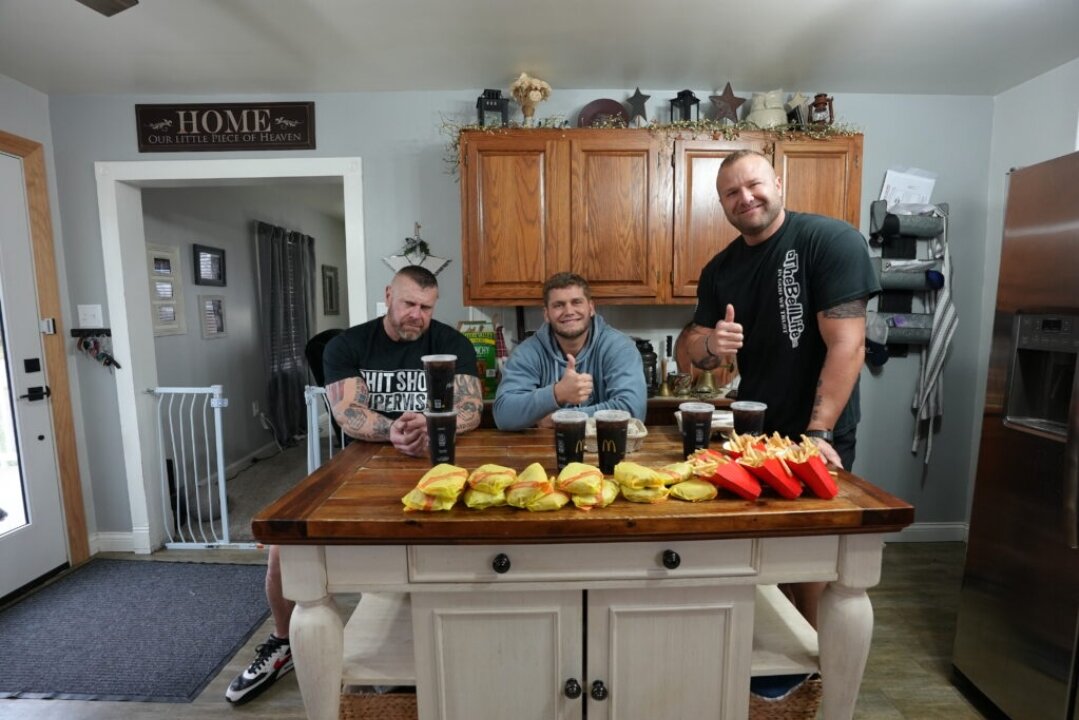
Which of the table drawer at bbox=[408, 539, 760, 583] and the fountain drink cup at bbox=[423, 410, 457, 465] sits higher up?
the fountain drink cup at bbox=[423, 410, 457, 465]

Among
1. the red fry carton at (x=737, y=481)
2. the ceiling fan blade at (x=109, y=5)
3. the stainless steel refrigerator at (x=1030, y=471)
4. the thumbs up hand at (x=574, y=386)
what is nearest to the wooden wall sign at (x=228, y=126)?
the ceiling fan blade at (x=109, y=5)

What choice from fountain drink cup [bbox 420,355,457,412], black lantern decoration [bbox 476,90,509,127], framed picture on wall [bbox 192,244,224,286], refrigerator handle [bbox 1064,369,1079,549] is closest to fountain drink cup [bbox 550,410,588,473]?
fountain drink cup [bbox 420,355,457,412]

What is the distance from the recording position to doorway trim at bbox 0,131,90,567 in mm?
2760

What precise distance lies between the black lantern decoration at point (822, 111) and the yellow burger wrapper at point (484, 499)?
2589 millimetres

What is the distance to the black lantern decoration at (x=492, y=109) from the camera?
269 centimetres

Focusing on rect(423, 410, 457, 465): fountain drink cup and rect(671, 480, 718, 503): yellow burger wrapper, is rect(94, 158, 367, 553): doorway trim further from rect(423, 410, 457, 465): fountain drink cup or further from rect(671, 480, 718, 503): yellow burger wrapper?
rect(671, 480, 718, 503): yellow burger wrapper

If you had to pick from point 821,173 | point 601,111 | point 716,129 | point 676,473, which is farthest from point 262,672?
point 821,173

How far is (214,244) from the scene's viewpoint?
4.37 meters

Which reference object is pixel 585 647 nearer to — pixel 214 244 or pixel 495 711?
pixel 495 711

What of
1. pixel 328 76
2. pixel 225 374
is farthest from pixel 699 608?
pixel 225 374

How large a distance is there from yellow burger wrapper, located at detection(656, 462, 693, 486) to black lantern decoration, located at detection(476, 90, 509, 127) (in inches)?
83.4

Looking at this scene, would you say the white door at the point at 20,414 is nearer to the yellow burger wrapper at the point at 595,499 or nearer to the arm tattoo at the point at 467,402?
the arm tattoo at the point at 467,402

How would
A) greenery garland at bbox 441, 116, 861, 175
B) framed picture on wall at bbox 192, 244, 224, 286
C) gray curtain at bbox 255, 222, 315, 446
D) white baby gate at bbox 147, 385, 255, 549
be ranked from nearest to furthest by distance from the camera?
greenery garland at bbox 441, 116, 861, 175 → white baby gate at bbox 147, 385, 255, 549 → framed picture on wall at bbox 192, 244, 224, 286 → gray curtain at bbox 255, 222, 315, 446

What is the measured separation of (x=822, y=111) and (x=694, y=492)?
2.41m
